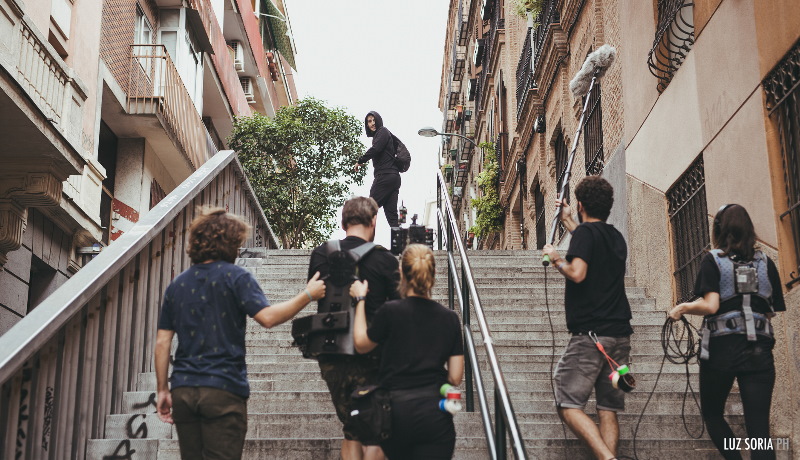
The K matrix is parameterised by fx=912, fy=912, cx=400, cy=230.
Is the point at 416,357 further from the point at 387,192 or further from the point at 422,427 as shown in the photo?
the point at 387,192

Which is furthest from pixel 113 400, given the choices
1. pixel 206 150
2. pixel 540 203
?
pixel 206 150

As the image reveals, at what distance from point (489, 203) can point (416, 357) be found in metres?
22.0

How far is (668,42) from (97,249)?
10237 millimetres

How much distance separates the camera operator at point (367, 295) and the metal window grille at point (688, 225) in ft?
14.7

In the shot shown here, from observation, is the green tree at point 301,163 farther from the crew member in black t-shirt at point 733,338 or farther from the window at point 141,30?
the crew member in black t-shirt at point 733,338

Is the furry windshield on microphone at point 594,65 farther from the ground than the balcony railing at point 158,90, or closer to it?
closer to it

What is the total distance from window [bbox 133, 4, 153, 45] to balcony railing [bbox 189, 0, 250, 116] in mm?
1497

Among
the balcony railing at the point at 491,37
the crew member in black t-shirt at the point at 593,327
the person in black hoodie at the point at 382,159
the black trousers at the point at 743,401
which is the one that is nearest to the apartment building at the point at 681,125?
the black trousers at the point at 743,401

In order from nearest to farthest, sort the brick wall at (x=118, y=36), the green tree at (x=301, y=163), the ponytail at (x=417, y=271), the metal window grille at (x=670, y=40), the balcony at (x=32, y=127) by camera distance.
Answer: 1. the ponytail at (x=417, y=271)
2. the metal window grille at (x=670, y=40)
3. the balcony at (x=32, y=127)
4. the brick wall at (x=118, y=36)
5. the green tree at (x=301, y=163)

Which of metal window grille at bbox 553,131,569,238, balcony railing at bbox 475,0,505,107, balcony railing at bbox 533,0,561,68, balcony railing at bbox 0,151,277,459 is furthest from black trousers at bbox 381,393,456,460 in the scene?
balcony railing at bbox 475,0,505,107

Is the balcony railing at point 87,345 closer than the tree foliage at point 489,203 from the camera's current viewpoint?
Yes

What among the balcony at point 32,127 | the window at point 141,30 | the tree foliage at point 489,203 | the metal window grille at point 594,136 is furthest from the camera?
the tree foliage at point 489,203

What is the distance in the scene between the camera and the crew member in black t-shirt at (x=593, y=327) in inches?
203

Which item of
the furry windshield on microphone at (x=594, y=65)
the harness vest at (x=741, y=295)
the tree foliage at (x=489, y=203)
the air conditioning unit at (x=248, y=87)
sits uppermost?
the air conditioning unit at (x=248, y=87)
